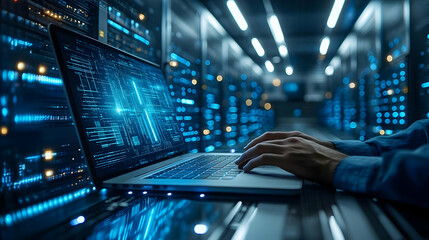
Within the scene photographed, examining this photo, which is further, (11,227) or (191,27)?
(191,27)

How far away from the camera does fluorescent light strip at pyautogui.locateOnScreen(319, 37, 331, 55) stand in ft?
18.2

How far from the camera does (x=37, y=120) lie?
76cm

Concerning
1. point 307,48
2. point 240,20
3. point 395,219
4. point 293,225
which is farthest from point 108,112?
point 307,48

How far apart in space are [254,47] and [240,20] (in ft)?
6.81

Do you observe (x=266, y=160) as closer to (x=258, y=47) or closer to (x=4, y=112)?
(x=4, y=112)

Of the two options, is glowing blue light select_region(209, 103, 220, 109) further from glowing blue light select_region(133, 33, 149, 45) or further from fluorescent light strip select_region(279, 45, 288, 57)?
fluorescent light strip select_region(279, 45, 288, 57)

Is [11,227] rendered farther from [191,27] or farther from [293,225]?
[191,27]

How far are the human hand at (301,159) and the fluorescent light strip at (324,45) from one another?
5.40m

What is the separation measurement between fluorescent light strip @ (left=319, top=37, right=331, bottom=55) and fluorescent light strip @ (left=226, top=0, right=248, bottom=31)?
2037mm

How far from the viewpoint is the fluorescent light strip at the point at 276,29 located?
4.05 metres

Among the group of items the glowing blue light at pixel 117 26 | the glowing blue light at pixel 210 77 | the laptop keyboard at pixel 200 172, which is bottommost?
the laptop keyboard at pixel 200 172

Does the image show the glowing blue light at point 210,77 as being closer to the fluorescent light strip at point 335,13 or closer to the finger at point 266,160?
the fluorescent light strip at point 335,13

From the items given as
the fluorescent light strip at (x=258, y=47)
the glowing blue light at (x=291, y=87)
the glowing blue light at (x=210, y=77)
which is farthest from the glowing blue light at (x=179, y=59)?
the glowing blue light at (x=291, y=87)

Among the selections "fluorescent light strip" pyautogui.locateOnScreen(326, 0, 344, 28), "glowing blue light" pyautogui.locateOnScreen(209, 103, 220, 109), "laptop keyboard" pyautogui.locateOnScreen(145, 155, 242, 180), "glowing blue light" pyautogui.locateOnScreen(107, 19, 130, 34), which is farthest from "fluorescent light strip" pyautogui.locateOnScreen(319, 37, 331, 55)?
"laptop keyboard" pyautogui.locateOnScreen(145, 155, 242, 180)
